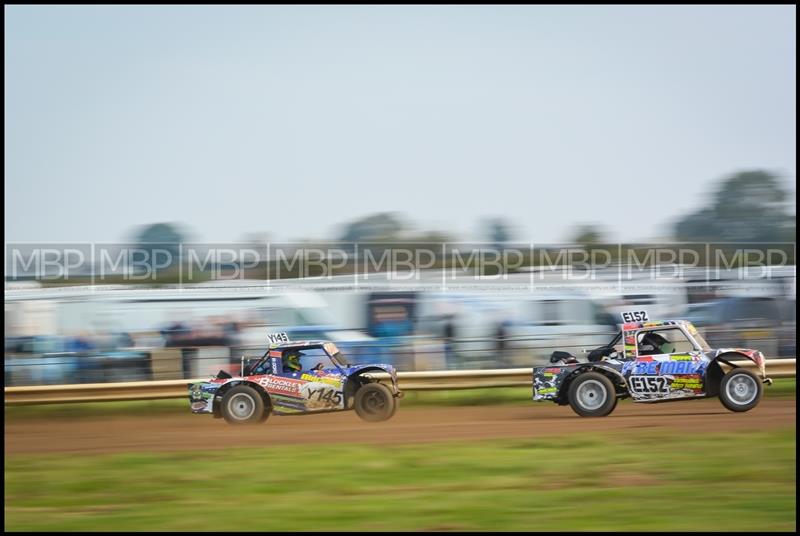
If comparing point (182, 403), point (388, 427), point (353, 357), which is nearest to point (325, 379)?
point (388, 427)

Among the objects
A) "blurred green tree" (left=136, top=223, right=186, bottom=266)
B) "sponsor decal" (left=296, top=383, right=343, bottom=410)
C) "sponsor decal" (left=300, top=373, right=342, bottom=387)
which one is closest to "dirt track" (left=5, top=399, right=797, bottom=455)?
"sponsor decal" (left=296, top=383, right=343, bottom=410)

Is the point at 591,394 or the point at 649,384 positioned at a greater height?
the point at 649,384

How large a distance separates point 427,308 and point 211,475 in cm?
887

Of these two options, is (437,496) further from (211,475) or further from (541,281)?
(541,281)

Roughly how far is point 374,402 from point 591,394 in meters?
2.76

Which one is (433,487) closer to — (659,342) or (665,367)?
(665,367)

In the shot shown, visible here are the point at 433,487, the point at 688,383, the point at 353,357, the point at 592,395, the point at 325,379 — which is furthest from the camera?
the point at 353,357

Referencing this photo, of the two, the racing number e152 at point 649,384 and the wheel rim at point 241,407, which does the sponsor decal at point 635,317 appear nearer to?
the racing number e152 at point 649,384

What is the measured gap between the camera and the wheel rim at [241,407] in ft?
37.2

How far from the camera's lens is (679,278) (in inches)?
706

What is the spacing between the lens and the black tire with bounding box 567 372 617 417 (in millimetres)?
11180

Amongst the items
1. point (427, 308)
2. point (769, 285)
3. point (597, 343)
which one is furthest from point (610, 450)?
point (769, 285)

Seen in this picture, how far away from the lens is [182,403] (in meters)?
14.4

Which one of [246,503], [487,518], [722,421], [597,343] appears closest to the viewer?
[487,518]
